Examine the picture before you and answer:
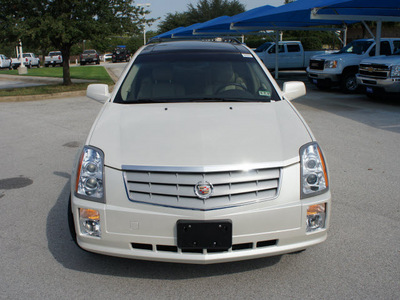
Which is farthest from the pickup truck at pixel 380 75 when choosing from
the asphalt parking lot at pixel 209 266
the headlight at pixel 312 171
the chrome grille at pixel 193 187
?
the chrome grille at pixel 193 187

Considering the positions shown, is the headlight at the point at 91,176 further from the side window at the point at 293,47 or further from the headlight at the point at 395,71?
the side window at the point at 293,47

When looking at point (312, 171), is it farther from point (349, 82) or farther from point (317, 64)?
point (317, 64)

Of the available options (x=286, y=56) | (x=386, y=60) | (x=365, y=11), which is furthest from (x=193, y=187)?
(x=286, y=56)

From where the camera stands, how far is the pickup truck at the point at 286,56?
2484 centimetres

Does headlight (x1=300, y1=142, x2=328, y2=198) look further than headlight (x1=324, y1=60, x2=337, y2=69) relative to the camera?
No

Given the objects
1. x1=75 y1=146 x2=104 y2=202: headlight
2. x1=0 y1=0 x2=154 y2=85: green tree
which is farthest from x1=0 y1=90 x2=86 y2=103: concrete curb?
x1=75 y1=146 x2=104 y2=202: headlight

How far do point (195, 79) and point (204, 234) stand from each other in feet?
6.66

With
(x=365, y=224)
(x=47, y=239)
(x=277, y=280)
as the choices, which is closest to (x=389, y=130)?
(x=365, y=224)

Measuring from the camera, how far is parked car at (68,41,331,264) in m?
2.88

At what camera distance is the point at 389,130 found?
28.9ft

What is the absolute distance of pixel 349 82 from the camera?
51.1ft

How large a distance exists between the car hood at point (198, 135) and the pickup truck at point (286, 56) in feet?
71.2

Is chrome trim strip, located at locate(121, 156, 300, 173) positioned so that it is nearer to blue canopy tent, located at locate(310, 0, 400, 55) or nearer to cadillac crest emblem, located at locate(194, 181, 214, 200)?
cadillac crest emblem, located at locate(194, 181, 214, 200)

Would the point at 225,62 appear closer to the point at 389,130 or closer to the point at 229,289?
the point at 229,289
